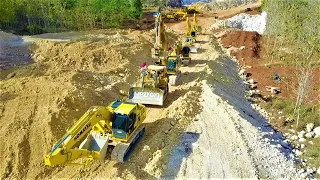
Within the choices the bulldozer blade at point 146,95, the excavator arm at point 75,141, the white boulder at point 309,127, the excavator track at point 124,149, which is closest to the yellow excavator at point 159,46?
the bulldozer blade at point 146,95

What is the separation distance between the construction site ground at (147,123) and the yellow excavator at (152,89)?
554mm

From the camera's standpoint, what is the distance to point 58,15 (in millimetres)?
33406

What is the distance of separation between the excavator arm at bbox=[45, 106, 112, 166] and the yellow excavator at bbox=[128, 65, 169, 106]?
16.1 ft

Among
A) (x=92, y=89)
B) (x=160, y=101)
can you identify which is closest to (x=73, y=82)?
(x=92, y=89)

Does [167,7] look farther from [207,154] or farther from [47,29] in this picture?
[207,154]

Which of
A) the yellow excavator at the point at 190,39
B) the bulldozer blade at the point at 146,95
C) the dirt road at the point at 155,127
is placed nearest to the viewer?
the dirt road at the point at 155,127

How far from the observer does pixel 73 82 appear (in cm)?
1745

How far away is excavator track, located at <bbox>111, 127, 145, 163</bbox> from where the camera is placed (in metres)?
11.4

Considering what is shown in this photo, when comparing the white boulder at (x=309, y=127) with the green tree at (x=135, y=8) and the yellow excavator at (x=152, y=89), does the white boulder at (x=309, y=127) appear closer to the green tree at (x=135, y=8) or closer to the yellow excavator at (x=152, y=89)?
the yellow excavator at (x=152, y=89)

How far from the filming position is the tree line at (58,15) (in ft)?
104

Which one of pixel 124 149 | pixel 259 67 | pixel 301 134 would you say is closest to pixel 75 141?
pixel 124 149

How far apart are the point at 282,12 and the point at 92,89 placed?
19.3m

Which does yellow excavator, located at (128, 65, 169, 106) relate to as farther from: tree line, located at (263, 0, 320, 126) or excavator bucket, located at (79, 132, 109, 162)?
tree line, located at (263, 0, 320, 126)

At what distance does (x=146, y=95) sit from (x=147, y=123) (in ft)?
6.74
